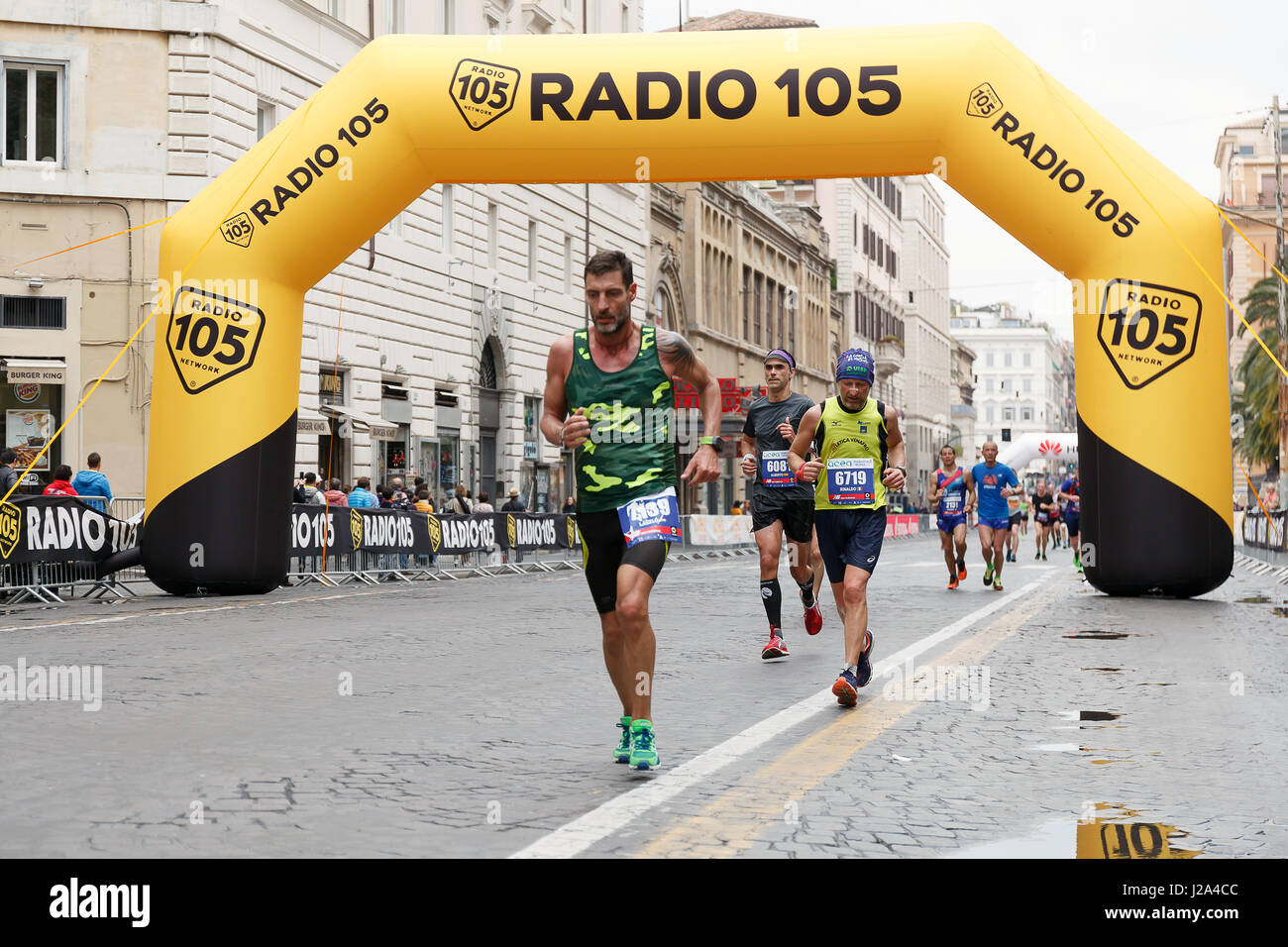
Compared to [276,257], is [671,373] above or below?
below

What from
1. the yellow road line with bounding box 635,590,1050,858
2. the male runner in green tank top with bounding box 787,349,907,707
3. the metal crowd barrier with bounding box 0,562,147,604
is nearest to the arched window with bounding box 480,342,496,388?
the metal crowd barrier with bounding box 0,562,147,604

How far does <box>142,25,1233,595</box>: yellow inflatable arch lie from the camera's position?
1449 centimetres

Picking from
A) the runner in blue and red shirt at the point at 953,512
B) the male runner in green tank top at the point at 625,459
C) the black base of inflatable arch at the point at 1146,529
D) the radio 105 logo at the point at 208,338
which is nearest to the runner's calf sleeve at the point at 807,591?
the black base of inflatable arch at the point at 1146,529

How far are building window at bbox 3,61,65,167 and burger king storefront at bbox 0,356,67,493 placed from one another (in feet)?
10.3

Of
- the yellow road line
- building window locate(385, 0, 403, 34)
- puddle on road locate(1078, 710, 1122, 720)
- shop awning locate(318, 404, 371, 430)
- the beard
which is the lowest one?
puddle on road locate(1078, 710, 1122, 720)

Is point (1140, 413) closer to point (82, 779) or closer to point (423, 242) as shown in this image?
point (82, 779)

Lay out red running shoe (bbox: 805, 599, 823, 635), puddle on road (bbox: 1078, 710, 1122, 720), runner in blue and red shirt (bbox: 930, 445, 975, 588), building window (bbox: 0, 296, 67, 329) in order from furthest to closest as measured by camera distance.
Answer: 1. building window (bbox: 0, 296, 67, 329)
2. runner in blue and red shirt (bbox: 930, 445, 975, 588)
3. red running shoe (bbox: 805, 599, 823, 635)
4. puddle on road (bbox: 1078, 710, 1122, 720)

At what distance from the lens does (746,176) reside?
49.5ft

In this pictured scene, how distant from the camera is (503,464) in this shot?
3525 centimetres

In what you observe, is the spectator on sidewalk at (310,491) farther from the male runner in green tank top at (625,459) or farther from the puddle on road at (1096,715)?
the male runner in green tank top at (625,459)

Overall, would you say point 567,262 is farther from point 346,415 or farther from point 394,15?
point 346,415

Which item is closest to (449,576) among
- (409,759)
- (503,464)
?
(503,464)

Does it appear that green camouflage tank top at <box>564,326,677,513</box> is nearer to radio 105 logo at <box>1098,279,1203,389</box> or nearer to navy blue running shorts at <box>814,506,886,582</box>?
navy blue running shorts at <box>814,506,886,582</box>
